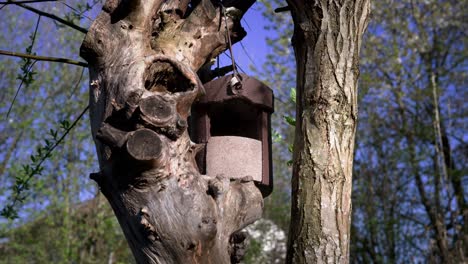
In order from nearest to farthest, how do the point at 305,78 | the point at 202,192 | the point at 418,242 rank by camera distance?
the point at 202,192 → the point at 305,78 → the point at 418,242

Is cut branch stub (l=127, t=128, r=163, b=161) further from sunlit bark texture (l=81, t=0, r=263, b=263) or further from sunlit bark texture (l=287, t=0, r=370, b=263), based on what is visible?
sunlit bark texture (l=287, t=0, r=370, b=263)

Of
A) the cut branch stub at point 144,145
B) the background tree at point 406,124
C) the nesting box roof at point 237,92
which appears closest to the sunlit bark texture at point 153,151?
the cut branch stub at point 144,145

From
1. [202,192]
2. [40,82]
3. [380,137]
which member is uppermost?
[40,82]

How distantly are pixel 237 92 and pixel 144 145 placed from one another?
75 cm

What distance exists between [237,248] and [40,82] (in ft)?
35.1

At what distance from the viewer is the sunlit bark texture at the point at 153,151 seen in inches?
78.9

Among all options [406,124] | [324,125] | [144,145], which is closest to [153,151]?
[144,145]

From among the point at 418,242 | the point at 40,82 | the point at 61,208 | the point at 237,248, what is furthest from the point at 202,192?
the point at 40,82

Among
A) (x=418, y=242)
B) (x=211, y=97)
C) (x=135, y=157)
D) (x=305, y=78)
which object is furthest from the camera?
(x=418, y=242)

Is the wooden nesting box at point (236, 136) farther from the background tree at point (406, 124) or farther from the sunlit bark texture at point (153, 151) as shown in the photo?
the background tree at point (406, 124)

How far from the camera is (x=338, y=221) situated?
2188mm

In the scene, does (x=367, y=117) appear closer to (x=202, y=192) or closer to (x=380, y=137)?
(x=380, y=137)

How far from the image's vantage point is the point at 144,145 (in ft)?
6.59

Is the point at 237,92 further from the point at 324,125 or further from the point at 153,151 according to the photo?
the point at 153,151
